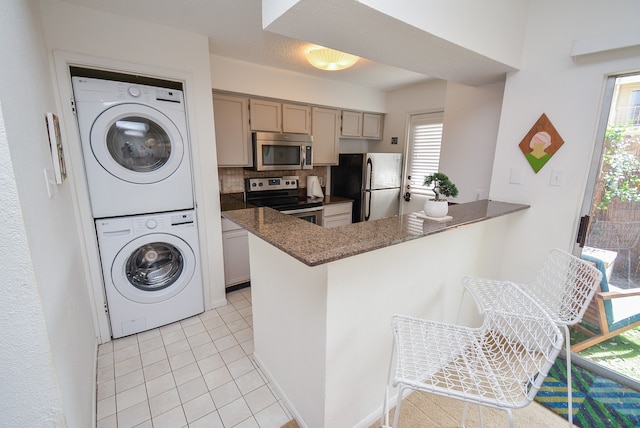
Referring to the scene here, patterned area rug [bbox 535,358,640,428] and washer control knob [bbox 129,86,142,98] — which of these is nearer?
patterned area rug [bbox 535,358,640,428]

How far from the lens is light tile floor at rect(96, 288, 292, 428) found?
1564 mm

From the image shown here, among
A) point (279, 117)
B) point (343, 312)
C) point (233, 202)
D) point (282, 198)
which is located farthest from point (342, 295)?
point (279, 117)

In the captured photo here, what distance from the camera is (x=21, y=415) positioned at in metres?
0.86

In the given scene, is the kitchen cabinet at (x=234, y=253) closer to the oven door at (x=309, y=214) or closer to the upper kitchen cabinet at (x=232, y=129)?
the oven door at (x=309, y=214)

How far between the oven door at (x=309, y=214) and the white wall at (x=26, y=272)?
2.20 meters

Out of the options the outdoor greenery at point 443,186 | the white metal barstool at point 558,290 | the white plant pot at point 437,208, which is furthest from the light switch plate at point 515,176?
the white plant pot at point 437,208

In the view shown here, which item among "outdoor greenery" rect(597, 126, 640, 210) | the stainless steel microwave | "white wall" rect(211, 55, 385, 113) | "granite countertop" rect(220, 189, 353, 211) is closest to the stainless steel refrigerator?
"granite countertop" rect(220, 189, 353, 211)

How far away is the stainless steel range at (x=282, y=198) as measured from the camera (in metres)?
3.24

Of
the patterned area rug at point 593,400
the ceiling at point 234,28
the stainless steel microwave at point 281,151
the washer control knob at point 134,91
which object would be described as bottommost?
the patterned area rug at point 593,400

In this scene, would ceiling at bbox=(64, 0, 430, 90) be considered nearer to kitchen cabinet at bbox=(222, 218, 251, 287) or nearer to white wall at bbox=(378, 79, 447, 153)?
white wall at bbox=(378, 79, 447, 153)

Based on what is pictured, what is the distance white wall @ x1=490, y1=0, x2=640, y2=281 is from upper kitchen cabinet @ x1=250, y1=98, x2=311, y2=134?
2.17m

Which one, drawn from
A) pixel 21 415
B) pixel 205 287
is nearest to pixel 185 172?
pixel 205 287

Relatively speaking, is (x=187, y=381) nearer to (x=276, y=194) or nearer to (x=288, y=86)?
(x=276, y=194)

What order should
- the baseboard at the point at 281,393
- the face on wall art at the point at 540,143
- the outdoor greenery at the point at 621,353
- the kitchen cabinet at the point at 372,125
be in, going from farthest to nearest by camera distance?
1. the kitchen cabinet at the point at 372,125
2. the face on wall art at the point at 540,143
3. the outdoor greenery at the point at 621,353
4. the baseboard at the point at 281,393
